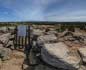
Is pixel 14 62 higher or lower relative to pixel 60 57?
lower

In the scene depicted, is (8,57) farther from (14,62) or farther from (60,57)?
(60,57)

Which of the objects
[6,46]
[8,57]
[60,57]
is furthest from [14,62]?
[60,57]

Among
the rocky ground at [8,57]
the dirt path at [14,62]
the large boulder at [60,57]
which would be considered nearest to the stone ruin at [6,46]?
the rocky ground at [8,57]

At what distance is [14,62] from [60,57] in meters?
4.39

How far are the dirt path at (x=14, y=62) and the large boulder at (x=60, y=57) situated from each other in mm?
2713

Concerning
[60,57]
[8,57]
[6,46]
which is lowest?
[8,57]

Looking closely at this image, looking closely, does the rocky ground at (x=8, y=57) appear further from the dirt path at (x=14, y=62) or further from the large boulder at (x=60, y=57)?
the large boulder at (x=60, y=57)

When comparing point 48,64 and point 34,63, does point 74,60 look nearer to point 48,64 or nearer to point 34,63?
point 48,64

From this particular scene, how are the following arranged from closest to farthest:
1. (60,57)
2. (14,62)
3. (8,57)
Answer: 1. (60,57)
2. (14,62)
3. (8,57)

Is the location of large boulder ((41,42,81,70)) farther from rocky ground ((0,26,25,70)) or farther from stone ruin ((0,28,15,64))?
stone ruin ((0,28,15,64))

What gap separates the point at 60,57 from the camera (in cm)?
688

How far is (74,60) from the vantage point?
6836 mm

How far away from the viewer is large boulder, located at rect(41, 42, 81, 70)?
667 cm

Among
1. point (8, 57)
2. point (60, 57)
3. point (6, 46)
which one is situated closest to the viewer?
point (60, 57)
